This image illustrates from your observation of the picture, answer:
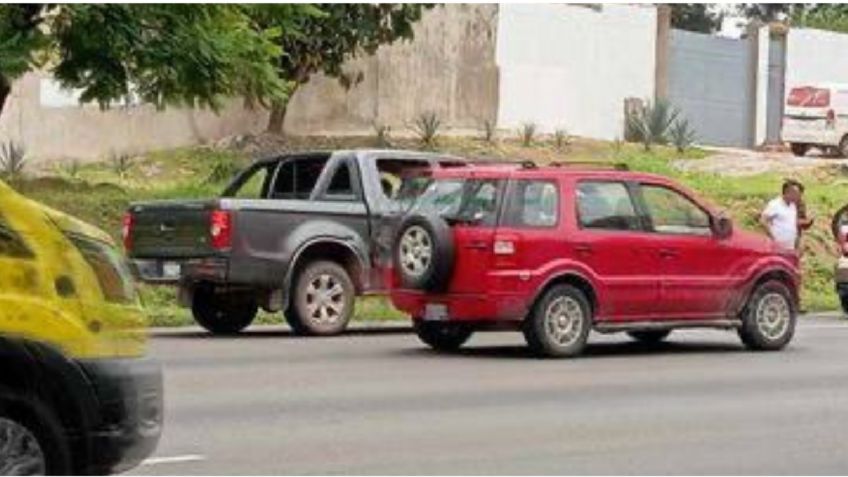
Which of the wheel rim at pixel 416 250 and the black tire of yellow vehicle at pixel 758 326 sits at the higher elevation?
the wheel rim at pixel 416 250

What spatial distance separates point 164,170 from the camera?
31.7 metres

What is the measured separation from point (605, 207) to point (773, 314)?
2.13m

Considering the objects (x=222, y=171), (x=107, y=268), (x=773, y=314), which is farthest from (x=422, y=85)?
(x=107, y=268)

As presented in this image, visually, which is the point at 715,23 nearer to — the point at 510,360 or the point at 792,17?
the point at 792,17

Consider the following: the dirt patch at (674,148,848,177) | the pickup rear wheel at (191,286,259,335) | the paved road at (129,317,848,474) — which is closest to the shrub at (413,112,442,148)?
the dirt patch at (674,148,848,177)

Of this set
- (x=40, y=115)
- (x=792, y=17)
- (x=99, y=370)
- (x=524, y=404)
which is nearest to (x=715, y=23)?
(x=792, y=17)

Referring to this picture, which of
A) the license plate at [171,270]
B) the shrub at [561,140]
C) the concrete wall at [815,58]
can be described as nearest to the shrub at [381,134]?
the shrub at [561,140]

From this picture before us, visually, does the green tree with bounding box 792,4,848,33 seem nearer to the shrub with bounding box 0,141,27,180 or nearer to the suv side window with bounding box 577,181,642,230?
the shrub with bounding box 0,141,27,180

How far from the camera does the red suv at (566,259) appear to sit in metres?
15.9

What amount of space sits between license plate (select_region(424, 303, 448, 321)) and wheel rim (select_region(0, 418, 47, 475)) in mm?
8596

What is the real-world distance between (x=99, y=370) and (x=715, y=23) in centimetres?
7067

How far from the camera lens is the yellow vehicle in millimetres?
7594

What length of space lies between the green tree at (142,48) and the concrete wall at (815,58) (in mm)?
24875

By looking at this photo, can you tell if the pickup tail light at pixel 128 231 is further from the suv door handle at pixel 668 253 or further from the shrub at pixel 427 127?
the shrub at pixel 427 127
